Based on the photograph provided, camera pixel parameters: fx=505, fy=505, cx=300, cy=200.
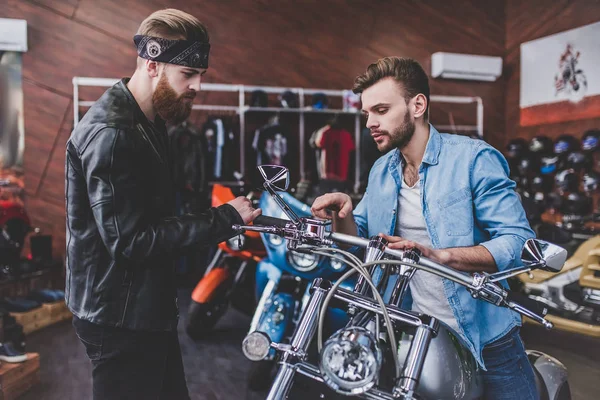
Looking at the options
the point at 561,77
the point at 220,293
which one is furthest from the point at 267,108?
the point at 561,77

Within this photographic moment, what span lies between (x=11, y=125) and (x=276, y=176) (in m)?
5.24

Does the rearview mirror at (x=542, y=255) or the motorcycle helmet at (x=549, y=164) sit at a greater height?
the motorcycle helmet at (x=549, y=164)

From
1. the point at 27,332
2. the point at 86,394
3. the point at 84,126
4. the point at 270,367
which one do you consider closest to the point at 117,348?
the point at 84,126

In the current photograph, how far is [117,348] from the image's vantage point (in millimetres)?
1370

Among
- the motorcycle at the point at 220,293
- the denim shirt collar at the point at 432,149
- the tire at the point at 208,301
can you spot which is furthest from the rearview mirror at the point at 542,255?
the tire at the point at 208,301

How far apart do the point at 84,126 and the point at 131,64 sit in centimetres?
494

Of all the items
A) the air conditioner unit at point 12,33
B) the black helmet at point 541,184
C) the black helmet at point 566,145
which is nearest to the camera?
the air conditioner unit at point 12,33

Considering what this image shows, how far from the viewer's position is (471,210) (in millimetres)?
1403

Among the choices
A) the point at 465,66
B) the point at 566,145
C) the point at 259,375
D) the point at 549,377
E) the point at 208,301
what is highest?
the point at 465,66

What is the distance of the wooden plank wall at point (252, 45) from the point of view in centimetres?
550

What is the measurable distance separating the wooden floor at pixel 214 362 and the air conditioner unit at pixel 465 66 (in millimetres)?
4049

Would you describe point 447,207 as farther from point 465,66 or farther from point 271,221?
point 465,66

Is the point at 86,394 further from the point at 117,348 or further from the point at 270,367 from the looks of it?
the point at 117,348

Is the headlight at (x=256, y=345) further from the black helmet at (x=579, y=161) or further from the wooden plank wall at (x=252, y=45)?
the black helmet at (x=579, y=161)
